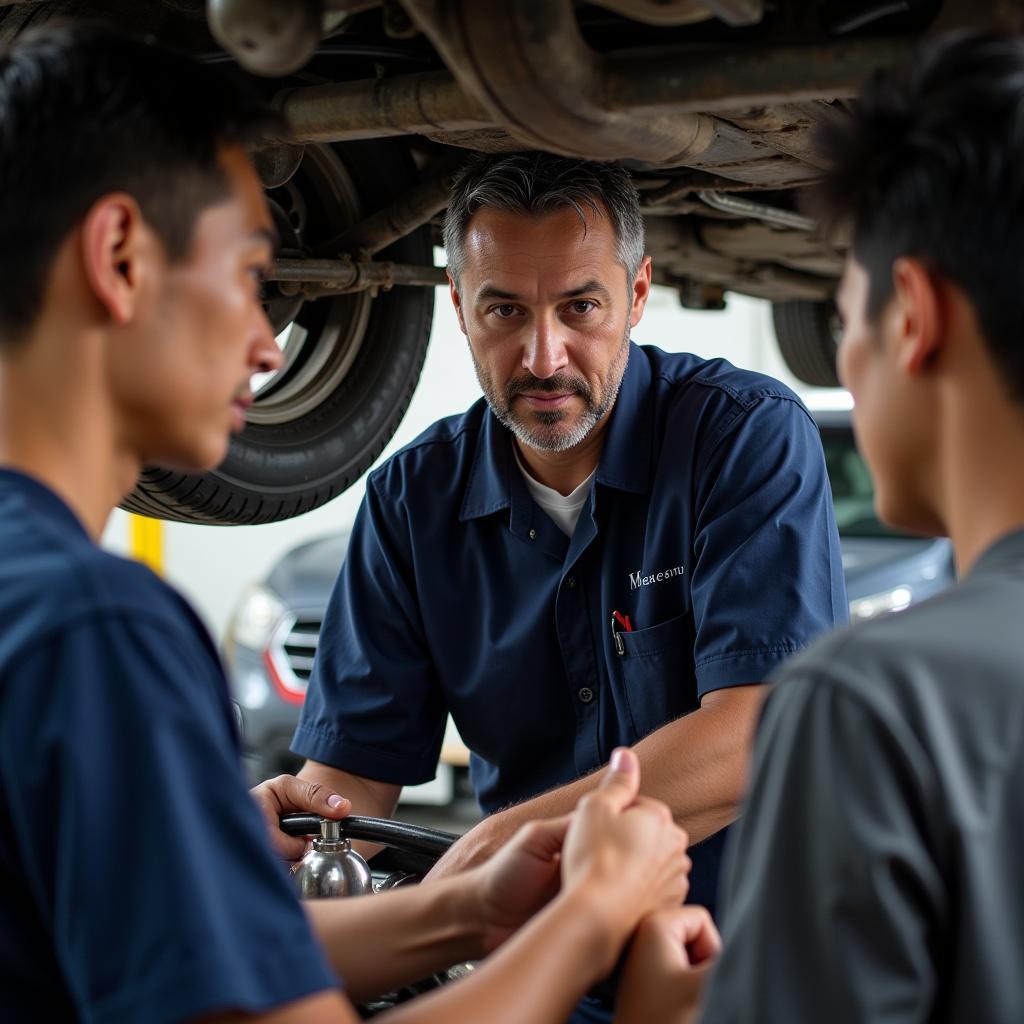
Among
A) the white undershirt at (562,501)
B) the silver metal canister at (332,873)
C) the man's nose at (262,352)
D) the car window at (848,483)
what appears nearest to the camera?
the man's nose at (262,352)

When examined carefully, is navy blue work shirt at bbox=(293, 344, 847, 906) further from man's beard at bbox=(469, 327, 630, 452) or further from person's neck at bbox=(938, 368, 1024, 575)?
person's neck at bbox=(938, 368, 1024, 575)

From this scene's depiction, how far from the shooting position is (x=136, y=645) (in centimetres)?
85

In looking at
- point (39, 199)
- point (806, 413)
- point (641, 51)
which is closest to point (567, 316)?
point (806, 413)

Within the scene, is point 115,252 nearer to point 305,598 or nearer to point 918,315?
point 918,315

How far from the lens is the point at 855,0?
1.43 meters

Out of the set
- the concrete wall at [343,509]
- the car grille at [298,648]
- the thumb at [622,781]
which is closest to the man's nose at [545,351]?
the thumb at [622,781]

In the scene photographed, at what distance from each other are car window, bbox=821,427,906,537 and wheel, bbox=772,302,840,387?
0.79 m

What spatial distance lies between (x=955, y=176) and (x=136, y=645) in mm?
605

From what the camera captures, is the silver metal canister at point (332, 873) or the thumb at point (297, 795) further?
the thumb at point (297, 795)

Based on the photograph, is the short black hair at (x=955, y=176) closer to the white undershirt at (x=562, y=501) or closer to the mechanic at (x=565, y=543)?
the mechanic at (x=565, y=543)

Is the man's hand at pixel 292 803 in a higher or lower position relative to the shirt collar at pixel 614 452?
lower

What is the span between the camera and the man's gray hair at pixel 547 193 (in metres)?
1.98

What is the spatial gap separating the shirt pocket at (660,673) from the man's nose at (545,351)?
1.28 feet

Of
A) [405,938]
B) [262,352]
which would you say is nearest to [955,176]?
[262,352]
